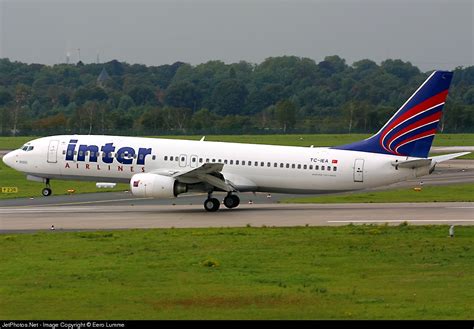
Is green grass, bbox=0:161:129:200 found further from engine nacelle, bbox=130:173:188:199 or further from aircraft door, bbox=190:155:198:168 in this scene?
engine nacelle, bbox=130:173:188:199

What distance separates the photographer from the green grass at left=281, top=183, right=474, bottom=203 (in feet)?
168

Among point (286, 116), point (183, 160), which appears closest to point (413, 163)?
point (183, 160)

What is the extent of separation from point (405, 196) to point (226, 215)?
48.4 ft

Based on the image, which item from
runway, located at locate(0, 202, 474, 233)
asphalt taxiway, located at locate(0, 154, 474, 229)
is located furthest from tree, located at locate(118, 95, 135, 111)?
runway, located at locate(0, 202, 474, 233)

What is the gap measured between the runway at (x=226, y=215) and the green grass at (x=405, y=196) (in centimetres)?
313

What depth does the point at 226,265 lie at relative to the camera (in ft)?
91.8

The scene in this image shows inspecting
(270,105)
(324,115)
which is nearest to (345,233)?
(324,115)

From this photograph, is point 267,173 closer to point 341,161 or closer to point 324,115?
point 341,161

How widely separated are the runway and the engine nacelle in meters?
0.92

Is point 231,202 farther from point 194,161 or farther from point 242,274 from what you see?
point 242,274

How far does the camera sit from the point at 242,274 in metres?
26.5

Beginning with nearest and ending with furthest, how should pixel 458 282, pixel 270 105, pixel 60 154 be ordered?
pixel 458 282 < pixel 60 154 < pixel 270 105

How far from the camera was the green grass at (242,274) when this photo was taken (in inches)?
856
